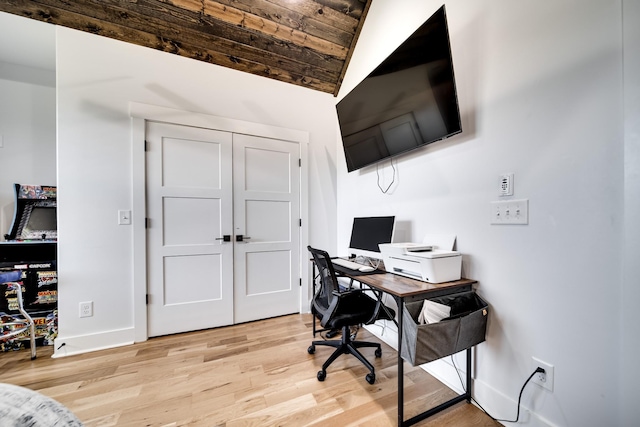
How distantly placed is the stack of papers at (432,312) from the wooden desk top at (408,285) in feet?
0.21

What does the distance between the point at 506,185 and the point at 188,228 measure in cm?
262

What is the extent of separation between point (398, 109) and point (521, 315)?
149cm

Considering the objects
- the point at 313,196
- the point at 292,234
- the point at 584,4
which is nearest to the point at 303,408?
the point at 292,234

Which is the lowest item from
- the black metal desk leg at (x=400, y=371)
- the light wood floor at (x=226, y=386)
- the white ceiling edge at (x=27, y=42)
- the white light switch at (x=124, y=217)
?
the light wood floor at (x=226, y=386)

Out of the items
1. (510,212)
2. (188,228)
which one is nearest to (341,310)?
(510,212)

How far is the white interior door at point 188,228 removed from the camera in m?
2.24

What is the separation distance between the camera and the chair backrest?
160cm

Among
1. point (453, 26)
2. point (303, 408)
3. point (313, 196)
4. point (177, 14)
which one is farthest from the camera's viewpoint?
point (313, 196)

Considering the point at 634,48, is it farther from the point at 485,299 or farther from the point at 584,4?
the point at 485,299

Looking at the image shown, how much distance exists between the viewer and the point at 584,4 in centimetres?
102

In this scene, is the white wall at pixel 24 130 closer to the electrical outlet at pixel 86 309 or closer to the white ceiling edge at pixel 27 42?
the white ceiling edge at pixel 27 42

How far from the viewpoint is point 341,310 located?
1.68m

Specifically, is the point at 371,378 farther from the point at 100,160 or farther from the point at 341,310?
the point at 100,160

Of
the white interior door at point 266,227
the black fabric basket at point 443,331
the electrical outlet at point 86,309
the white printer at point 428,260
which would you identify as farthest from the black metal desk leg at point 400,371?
the electrical outlet at point 86,309
